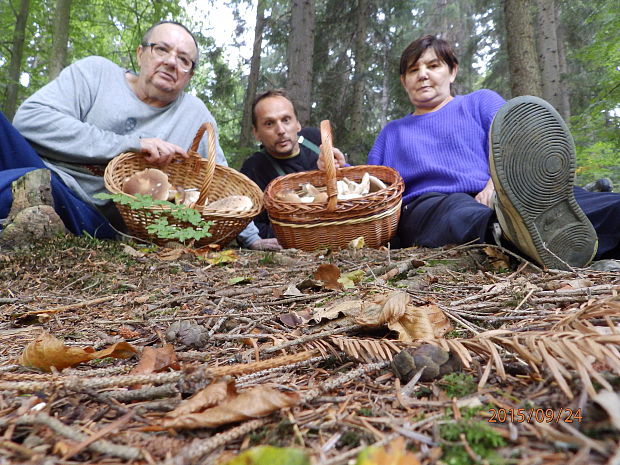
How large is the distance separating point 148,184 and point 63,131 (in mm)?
746

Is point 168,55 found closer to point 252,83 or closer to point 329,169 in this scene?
point 329,169

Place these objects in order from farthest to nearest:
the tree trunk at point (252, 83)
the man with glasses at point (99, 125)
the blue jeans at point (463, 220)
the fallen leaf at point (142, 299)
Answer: the tree trunk at point (252, 83) → the man with glasses at point (99, 125) → the blue jeans at point (463, 220) → the fallen leaf at point (142, 299)

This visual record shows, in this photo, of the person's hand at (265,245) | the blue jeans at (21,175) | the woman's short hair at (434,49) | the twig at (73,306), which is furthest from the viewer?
the person's hand at (265,245)

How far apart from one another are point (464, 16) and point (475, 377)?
21956 mm

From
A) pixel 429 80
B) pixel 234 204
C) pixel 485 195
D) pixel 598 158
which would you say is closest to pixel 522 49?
pixel 598 158

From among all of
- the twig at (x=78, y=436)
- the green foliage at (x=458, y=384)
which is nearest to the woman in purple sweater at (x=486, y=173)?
the green foliage at (x=458, y=384)

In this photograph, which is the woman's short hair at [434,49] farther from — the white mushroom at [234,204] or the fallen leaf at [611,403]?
the fallen leaf at [611,403]

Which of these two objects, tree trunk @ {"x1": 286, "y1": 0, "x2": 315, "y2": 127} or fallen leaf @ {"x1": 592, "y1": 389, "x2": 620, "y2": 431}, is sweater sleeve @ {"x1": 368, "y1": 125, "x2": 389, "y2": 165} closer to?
tree trunk @ {"x1": 286, "y1": 0, "x2": 315, "y2": 127}

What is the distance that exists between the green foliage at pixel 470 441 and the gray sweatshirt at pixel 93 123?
330 centimetres

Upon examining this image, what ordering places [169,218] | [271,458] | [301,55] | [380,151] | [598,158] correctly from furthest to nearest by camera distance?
[598,158], [301,55], [380,151], [169,218], [271,458]

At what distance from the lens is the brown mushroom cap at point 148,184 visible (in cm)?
320

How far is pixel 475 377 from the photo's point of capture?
0.82 m

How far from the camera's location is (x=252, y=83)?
9.78 metres

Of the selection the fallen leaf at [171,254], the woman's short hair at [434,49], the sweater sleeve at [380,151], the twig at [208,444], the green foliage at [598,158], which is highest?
the woman's short hair at [434,49]
